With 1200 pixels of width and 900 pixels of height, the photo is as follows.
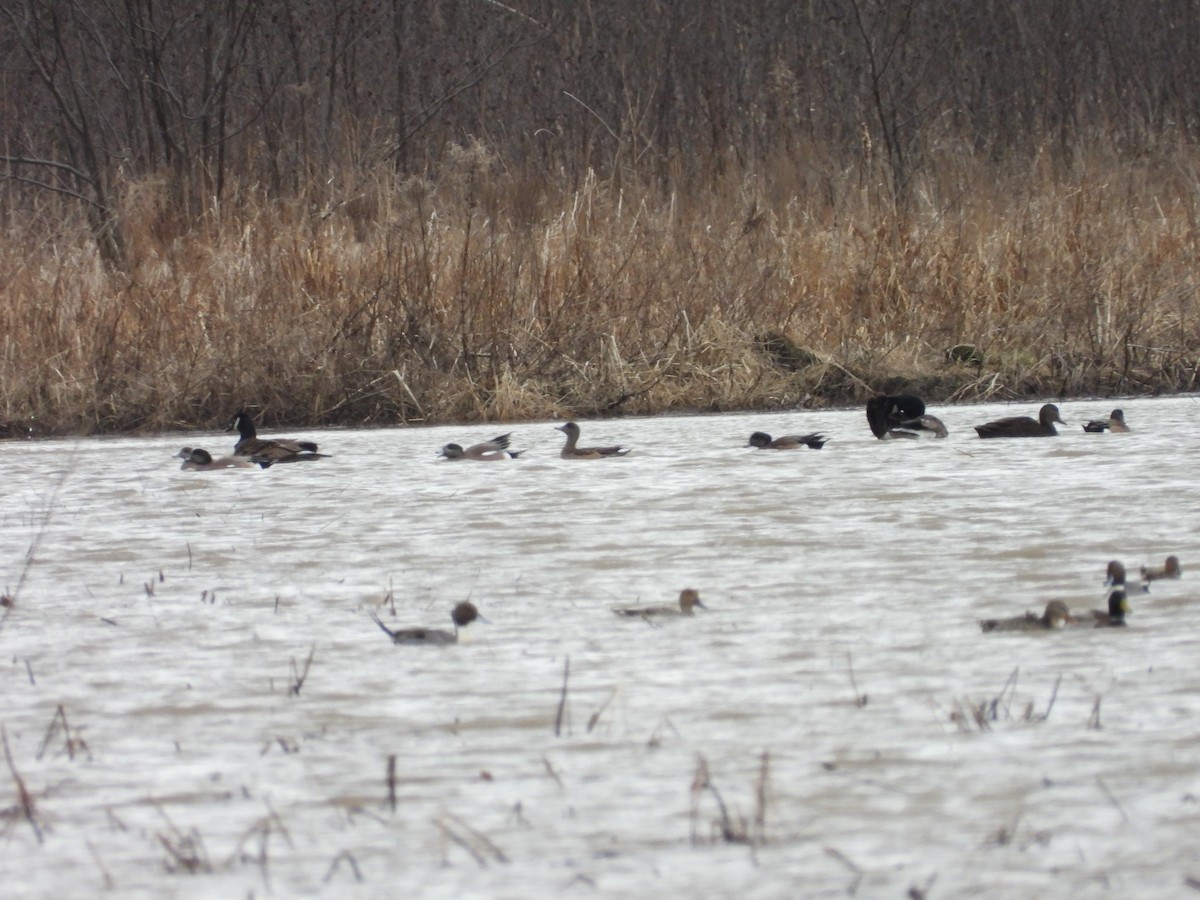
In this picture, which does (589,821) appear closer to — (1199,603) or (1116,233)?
(1199,603)

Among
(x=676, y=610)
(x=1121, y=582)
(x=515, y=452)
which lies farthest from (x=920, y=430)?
(x=676, y=610)

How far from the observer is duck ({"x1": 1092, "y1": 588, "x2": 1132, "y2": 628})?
3.74 metres

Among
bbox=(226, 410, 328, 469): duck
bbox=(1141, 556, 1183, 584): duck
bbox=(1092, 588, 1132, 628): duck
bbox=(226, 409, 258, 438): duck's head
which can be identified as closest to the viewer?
bbox=(1092, 588, 1132, 628): duck

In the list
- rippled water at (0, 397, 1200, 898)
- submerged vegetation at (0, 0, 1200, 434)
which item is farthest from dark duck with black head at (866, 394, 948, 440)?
submerged vegetation at (0, 0, 1200, 434)

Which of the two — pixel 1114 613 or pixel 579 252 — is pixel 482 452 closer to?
pixel 579 252

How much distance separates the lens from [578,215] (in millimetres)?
11000

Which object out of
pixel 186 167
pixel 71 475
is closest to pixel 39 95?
pixel 186 167

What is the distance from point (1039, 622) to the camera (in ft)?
12.4

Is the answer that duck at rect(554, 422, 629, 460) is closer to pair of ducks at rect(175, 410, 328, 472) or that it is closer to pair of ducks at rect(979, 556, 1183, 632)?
pair of ducks at rect(175, 410, 328, 472)

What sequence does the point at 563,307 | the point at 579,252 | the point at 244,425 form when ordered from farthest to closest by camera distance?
the point at 579,252 → the point at 563,307 → the point at 244,425

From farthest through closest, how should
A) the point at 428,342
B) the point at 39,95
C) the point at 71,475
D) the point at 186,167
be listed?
the point at 39,95
the point at 186,167
the point at 428,342
the point at 71,475

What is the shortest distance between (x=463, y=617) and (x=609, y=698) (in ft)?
2.45

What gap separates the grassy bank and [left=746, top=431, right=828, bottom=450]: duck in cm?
219

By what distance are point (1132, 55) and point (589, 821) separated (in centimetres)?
1411
